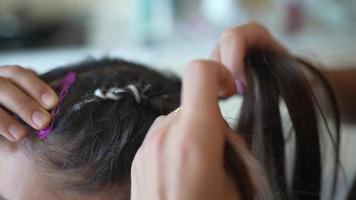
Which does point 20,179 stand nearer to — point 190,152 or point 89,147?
point 89,147

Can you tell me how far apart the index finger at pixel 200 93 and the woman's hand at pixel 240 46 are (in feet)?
0.61

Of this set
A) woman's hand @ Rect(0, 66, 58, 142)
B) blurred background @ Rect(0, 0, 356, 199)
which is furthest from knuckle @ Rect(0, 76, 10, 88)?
blurred background @ Rect(0, 0, 356, 199)

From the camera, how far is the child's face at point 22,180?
0.58 meters

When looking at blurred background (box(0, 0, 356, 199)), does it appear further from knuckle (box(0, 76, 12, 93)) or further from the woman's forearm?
knuckle (box(0, 76, 12, 93))

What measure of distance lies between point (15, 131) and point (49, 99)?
0.19 feet

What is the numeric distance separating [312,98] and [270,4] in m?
1.26

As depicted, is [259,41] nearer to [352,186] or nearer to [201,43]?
[352,186]

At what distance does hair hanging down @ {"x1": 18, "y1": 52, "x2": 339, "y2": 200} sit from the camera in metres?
0.57

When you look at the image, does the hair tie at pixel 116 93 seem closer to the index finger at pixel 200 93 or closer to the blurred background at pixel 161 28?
the index finger at pixel 200 93

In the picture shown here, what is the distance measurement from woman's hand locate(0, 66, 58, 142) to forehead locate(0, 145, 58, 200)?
0.11 ft

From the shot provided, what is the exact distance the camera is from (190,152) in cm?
39

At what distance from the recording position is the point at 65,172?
1.88 feet

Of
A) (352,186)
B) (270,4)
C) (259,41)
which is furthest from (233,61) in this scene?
(270,4)

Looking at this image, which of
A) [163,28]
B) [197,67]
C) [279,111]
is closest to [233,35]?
[279,111]
